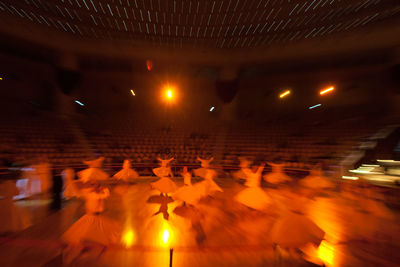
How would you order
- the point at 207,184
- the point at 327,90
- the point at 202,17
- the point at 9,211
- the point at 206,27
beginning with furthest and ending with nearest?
Result: the point at 327,90
the point at 206,27
the point at 202,17
the point at 207,184
the point at 9,211

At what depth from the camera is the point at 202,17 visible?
765 cm

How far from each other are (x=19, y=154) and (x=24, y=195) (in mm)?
3809

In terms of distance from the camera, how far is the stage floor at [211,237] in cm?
253

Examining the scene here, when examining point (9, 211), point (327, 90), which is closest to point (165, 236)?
point (9, 211)

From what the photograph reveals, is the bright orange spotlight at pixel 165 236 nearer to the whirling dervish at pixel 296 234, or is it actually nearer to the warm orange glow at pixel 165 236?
the warm orange glow at pixel 165 236

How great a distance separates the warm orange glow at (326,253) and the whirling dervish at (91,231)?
2968 mm

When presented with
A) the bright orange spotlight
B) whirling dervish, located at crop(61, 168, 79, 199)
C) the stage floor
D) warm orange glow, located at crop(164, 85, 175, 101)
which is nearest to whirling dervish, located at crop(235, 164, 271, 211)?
the stage floor

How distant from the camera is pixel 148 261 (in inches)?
99.2

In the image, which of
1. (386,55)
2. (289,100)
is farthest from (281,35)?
(386,55)

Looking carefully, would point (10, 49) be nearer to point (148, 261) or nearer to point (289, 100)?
point (148, 261)

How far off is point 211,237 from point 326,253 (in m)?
1.69

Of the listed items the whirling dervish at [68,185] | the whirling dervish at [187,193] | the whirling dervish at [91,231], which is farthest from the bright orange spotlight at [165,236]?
the whirling dervish at [68,185]

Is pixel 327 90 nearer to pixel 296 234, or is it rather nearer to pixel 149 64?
pixel 149 64

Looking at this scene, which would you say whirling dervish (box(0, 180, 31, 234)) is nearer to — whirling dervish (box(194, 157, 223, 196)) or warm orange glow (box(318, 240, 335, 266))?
whirling dervish (box(194, 157, 223, 196))
